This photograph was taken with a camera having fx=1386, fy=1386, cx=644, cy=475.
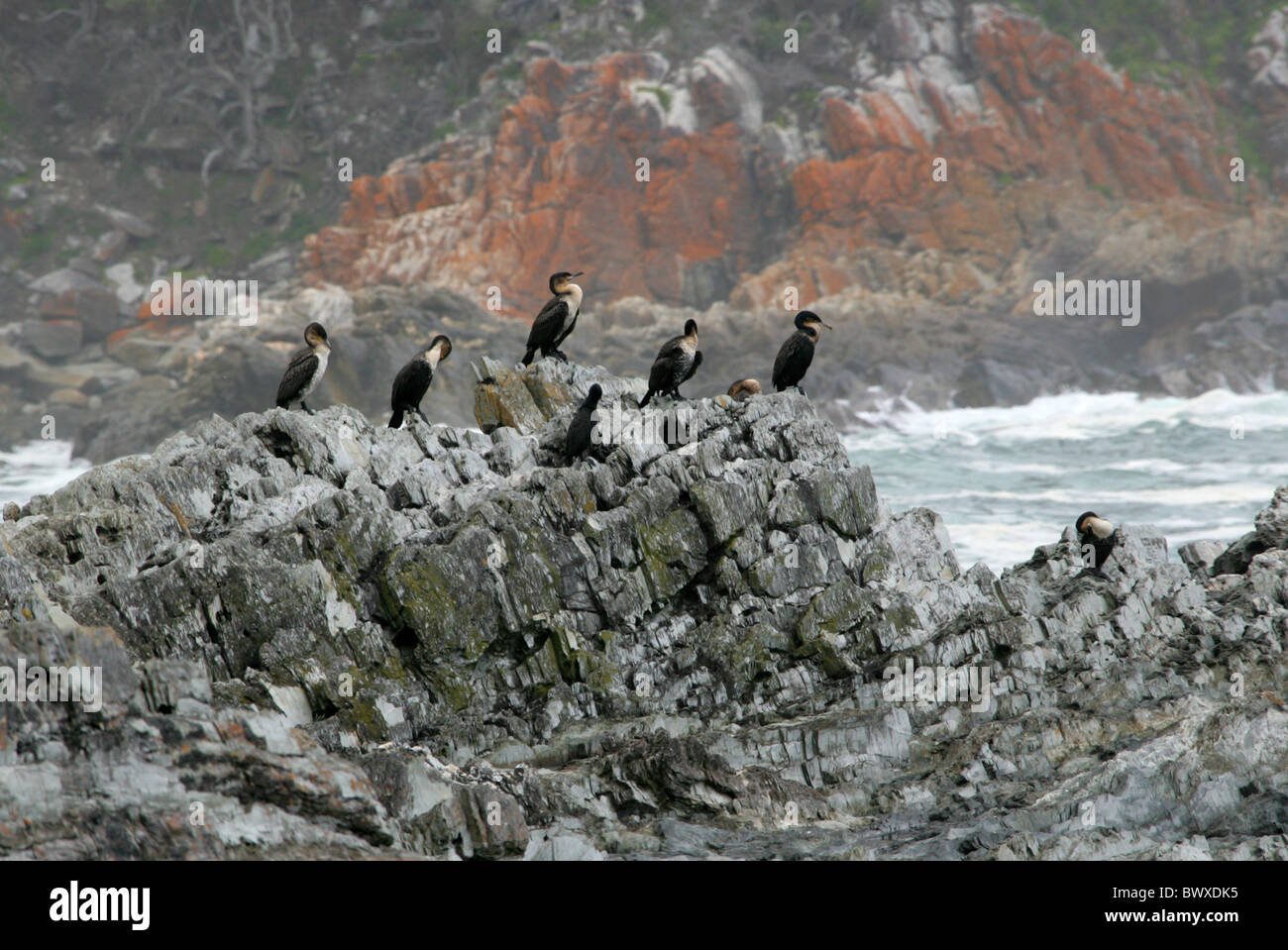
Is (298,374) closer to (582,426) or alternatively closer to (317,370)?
(317,370)

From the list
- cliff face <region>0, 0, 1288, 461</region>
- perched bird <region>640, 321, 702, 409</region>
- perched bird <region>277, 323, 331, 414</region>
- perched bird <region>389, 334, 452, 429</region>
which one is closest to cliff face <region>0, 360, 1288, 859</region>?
perched bird <region>389, 334, 452, 429</region>

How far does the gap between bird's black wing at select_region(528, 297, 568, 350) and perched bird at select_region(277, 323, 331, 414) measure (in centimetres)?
335

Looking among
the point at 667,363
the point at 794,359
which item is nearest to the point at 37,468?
the point at 667,363

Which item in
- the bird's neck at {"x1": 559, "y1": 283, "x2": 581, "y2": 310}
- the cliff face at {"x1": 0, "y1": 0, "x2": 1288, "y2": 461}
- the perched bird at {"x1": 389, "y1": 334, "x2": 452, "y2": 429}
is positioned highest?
the cliff face at {"x1": 0, "y1": 0, "x2": 1288, "y2": 461}

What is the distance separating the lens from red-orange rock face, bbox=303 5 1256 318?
2633 inches

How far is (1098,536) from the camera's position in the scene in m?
21.5

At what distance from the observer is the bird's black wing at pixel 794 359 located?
21.9m

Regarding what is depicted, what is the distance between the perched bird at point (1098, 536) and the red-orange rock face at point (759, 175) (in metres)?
43.8

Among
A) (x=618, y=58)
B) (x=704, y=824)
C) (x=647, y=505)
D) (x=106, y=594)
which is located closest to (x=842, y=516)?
(x=647, y=505)

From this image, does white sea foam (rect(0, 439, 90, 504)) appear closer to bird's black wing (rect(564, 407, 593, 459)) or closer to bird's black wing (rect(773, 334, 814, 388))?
bird's black wing (rect(564, 407, 593, 459))

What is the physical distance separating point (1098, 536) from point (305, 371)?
12.6 meters

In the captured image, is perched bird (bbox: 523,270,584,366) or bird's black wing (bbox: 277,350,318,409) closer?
bird's black wing (bbox: 277,350,318,409)

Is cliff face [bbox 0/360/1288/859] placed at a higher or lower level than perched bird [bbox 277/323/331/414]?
lower

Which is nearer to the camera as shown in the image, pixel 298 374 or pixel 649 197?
pixel 298 374
